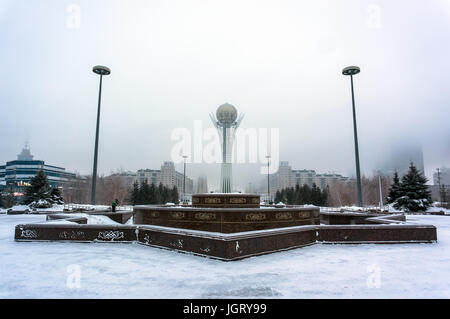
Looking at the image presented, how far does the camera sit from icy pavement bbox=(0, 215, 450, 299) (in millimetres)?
5031

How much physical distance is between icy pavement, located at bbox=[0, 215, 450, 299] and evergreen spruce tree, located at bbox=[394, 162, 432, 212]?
23227 millimetres

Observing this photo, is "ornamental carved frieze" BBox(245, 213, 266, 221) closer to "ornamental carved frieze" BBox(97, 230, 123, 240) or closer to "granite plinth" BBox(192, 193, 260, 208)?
"granite plinth" BBox(192, 193, 260, 208)

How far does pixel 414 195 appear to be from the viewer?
28781 mm

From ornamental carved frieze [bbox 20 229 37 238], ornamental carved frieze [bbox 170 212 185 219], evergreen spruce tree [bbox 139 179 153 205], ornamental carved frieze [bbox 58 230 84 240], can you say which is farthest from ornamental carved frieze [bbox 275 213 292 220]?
evergreen spruce tree [bbox 139 179 153 205]

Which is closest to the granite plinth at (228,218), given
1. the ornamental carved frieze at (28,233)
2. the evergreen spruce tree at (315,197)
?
the ornamental carved frieze at (28,233)

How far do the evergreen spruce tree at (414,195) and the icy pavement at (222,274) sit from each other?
23227mm

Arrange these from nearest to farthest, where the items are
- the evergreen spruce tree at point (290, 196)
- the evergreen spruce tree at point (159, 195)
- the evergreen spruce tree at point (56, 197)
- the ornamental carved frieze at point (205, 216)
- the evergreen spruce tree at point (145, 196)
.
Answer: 1. the ornamental carved frieze at point (205, 216)
2. the evergreen spruce tree at point (56, 197)
3. the evergreen spruce tree at point (145, 196)
4. the evergreen spruce tree at point (159, 195)
5. the evergreen spruce tree at point (290, 196)

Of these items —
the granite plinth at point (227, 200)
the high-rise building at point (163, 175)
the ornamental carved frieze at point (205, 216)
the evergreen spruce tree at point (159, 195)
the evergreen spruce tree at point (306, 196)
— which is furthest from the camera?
the high-rise building at point (163, 175)

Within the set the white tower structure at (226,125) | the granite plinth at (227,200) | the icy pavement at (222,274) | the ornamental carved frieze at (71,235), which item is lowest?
the icy pavement at (222,274)

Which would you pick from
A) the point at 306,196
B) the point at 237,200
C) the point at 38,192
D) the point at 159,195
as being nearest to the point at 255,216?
the point at 237,200

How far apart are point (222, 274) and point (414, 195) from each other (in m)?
30.9

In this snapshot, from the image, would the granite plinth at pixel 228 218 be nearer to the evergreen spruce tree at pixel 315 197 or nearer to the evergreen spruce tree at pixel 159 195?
the evergreen spruce tree at pixel 159 195

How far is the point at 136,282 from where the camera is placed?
221 inches

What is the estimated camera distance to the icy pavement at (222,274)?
16.5 feet
